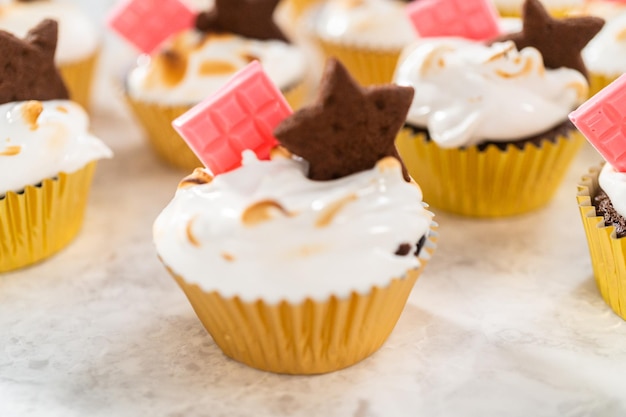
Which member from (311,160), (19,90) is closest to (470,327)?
(311,160)

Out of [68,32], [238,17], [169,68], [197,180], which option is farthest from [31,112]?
[68,32]

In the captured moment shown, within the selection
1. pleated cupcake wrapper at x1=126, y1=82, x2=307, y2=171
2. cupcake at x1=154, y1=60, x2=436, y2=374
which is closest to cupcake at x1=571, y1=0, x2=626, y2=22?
pleated cupcake wrapper at x1=126, y1=82, x2=307, y2=171

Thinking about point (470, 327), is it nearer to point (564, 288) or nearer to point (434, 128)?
point (564, 288)

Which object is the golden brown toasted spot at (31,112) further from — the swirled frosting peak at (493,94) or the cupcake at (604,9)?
the cupcake at (604,9)

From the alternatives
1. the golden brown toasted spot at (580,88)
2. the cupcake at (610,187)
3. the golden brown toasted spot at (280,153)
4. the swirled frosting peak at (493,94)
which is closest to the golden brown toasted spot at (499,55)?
the swirled frosting peak at (493,94)

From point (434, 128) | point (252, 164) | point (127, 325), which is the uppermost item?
point (252, 164)

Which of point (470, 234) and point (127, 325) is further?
point (470, 234)
